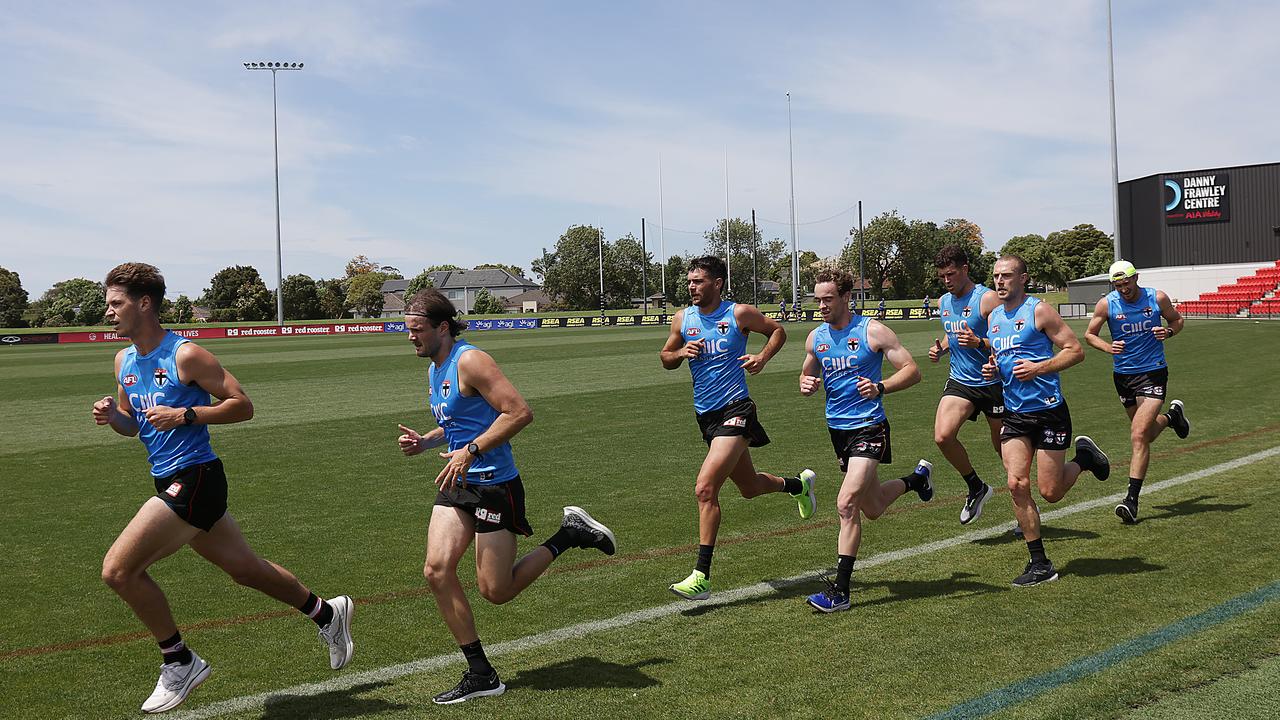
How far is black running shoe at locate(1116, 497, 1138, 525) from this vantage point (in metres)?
8.25

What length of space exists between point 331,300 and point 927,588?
4939 inches

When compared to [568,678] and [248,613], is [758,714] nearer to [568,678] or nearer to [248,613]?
[568,678]

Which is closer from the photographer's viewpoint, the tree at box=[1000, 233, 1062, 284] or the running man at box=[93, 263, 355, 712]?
the running man at box=[93, 263, 355, 712]

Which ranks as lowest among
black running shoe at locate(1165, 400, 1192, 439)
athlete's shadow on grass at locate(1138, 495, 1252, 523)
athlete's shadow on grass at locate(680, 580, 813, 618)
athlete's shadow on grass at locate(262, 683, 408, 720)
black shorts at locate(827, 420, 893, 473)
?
athlete's shadow on grass at locate(262, 683, 408, 720)

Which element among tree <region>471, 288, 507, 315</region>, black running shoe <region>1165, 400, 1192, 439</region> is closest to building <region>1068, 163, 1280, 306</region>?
tree <region>471, 288, 507, 315</region>

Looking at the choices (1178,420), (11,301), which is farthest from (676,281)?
(1178,420)

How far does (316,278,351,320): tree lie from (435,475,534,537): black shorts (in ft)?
383

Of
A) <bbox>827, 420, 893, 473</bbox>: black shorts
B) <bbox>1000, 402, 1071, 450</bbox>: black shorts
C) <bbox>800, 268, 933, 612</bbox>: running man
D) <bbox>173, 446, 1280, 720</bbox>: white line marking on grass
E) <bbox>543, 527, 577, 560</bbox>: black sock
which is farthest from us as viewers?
<bbox>1000, 402, 1071, 450</bbox>: black shorts

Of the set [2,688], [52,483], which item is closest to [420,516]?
[2,688]

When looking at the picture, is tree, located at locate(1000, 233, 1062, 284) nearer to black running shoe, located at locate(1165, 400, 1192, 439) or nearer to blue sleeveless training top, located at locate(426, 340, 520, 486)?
black running shoe, located at locate(1165, 400, 1192, 439)

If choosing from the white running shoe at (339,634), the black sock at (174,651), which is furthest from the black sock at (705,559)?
the black sock at (174,651)

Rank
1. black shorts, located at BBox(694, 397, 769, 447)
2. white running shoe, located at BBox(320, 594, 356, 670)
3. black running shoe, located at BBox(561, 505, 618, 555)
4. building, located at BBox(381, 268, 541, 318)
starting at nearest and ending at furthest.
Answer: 1. white running shoe, located at BBox(320, 594, 356, 670)
2. black running shoe, located at BBox(561, 505, 618, 555)
3. black shorts, located at BBox(694, 397, 769, 447)
4. building, located at BBox(381, 268, 541, 318)

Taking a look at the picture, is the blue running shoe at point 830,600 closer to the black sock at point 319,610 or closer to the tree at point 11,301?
the black sock at point 319,610

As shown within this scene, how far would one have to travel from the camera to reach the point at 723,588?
22.5 feet
